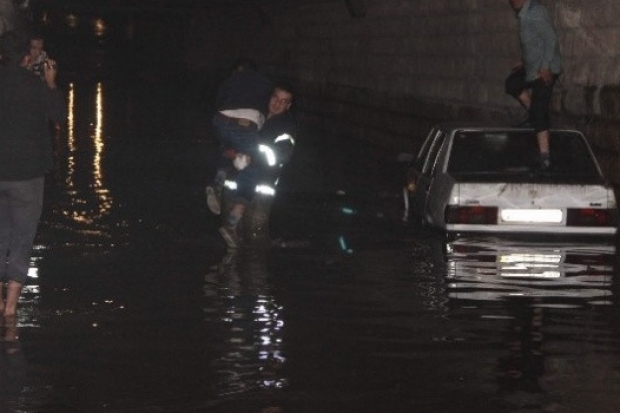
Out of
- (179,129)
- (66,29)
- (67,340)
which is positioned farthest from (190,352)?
(66,29)

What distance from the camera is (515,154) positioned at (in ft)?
49.4

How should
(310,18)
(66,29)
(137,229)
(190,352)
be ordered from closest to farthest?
(190,352), (137,229), (310,18), (66,29)

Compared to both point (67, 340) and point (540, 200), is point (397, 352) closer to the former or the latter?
point (67, 340)

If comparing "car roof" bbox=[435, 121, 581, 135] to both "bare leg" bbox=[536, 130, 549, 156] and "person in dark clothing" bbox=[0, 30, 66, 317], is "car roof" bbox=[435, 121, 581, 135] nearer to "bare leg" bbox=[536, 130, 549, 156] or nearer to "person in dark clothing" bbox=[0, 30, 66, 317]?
"bare leg" bbox=[536, 130, 549, 156]

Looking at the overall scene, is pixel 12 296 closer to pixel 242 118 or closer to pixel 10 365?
pixel 10 365

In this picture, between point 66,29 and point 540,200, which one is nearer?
point 540,200

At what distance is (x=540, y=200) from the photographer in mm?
14352

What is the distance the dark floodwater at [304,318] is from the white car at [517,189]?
0.93ft

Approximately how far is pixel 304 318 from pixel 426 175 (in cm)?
501

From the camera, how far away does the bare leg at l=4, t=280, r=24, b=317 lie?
1045 cm

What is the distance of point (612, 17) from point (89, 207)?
6361mm

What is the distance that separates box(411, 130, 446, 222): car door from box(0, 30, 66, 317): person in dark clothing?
5.63 meters

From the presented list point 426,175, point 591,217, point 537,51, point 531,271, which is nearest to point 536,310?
point 531,271

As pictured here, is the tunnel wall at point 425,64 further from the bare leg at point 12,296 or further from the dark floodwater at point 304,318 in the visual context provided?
the bare leg at point 12,296
